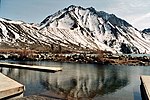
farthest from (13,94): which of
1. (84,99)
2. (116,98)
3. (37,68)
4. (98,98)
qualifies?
(116,98)

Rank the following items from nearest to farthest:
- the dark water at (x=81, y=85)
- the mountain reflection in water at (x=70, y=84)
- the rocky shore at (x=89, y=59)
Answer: the dark water at (x=81, y=85) → the mountain reflection in water at (x=70, y=84) → the rocky shore at (x=89, y=59)

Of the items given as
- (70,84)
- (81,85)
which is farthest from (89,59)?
(70,84)

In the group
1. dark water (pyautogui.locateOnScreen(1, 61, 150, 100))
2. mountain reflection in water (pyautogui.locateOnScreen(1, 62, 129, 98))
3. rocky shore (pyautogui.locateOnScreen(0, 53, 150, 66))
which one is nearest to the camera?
dark water (pyautogui.locateOnScreen(1, 61, 150, 100))

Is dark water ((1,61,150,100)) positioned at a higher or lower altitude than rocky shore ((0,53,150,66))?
lower

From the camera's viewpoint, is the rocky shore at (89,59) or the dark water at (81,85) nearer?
the dark water at (81,85)

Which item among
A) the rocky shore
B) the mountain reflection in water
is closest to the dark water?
the mountain reflection in water

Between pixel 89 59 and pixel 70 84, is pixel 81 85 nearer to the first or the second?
pixel 70 84

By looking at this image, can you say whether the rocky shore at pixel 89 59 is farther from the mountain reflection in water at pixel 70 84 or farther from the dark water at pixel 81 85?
the mountain reflection in water at pixel 70 84

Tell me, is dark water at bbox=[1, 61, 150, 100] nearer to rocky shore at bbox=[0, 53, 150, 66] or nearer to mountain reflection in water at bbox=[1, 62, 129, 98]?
mountain reflection in water at bbox=[1, 62, 129, 98]

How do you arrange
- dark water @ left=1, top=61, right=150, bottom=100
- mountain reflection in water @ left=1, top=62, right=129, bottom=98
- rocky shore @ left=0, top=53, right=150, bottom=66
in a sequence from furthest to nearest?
rocky shore @ left=0, top=53, right=150, bottom=66 < mountain reflection in water @ left=1, top=62, right=129, bottom=98 < dark water @ left=1, top=61, right=150, bottom=100

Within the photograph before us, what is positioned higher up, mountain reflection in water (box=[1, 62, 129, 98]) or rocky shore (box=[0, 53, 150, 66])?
rocky shore (box=[0, 53, 150, 66])

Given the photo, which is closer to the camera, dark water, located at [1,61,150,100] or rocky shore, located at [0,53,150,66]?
dark water, located at [1,61,150,100]

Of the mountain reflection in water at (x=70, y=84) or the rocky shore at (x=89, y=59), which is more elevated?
the rocky shore at (x=89, y=59)

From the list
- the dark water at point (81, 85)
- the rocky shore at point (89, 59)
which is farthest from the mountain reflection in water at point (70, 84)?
the rocky shore at point (89, 59)
